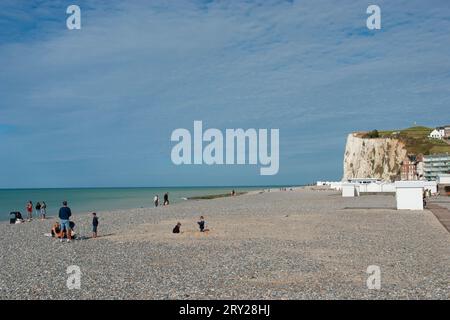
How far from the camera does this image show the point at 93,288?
40.7ft

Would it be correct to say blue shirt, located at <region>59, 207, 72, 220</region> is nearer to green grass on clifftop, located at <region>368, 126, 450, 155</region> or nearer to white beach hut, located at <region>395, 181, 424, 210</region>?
white beach hut, located at <region>395, 181, 424, 210</region>

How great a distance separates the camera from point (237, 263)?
618 inches

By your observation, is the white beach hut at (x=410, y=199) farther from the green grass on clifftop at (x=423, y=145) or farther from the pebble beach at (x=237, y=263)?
the green grass on clifftop at (x=423, y=145)

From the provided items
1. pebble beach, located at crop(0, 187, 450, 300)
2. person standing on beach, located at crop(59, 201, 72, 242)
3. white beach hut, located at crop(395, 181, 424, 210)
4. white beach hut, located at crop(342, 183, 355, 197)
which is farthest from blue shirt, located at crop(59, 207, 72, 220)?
white beach hut, located at crop(342, 183, 355, 197)

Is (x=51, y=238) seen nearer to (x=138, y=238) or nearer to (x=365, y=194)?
(x=138, y=238)

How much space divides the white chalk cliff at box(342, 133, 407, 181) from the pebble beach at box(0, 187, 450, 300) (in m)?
107

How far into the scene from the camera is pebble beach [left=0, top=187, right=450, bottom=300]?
11844 mm

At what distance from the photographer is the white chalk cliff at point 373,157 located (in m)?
129

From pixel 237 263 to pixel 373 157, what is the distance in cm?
12885

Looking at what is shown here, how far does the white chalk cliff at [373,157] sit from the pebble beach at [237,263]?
10723cm

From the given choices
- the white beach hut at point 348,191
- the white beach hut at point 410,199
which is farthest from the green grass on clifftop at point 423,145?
the white beach hut at point 410,199

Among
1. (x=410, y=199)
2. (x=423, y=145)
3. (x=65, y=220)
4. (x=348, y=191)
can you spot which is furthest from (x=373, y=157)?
(x=65, y=220)

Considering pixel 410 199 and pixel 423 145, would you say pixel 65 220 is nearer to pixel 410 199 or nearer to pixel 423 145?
pixel 410 199
